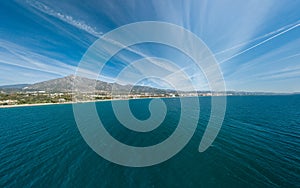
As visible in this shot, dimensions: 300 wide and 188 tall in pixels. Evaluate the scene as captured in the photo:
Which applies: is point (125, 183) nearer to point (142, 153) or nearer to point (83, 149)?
point (142, 153)

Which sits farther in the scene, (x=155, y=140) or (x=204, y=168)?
(x=155, y=140)

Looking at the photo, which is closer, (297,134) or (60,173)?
(60,173)

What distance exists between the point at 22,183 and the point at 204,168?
17396 mm

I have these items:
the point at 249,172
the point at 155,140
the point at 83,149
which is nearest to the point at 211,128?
the point at 155,140

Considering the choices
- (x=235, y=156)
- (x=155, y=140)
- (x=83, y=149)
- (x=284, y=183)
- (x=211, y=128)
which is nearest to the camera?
(x=284, y=183)

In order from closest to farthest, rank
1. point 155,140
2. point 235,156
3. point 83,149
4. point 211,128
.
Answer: point 235,156
point 83,149
point 155,140
point 211,128

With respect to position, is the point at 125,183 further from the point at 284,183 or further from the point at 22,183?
the point at 284,183

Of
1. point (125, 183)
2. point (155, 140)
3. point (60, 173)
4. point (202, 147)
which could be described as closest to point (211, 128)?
point (202, 147)

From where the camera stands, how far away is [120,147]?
62.1 feet

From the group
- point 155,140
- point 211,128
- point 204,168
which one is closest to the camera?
point 204,168

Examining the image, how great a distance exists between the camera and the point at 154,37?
14.5 metres

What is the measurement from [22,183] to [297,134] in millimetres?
40244

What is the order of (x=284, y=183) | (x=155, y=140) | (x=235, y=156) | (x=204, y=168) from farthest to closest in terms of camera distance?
(x=155, y=140), (x=235, y=156), (x=204, y=168), (x=284, y=183)

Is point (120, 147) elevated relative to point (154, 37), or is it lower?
lower
